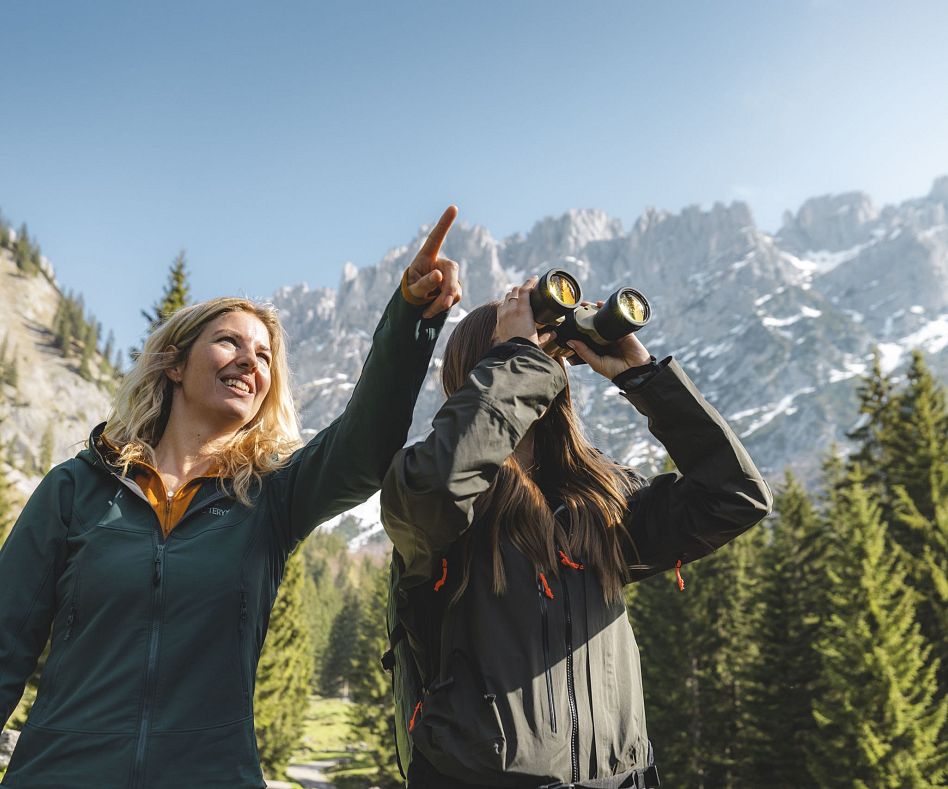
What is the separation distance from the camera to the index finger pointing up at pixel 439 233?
2.46m

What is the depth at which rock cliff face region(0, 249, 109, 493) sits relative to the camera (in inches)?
4710

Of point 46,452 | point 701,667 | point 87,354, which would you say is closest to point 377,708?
point 701,667

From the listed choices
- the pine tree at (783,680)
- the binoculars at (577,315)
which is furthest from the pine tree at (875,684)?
the binoculars at (577,315)

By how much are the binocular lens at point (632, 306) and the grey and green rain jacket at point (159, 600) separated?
0.79m

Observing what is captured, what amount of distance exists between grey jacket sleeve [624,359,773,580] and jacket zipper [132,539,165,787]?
1.72 metres

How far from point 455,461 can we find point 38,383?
148007 mm

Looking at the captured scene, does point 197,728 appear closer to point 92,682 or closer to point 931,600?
point 92,682

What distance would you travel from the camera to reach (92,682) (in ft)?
7.20

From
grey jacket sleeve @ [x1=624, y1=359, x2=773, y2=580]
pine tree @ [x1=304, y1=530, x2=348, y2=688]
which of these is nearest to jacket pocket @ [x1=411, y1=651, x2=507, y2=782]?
grey jacket sleeve @ [x1=624, y1=359, x2=773, y2=580]

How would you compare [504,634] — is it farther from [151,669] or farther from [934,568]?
[934,568]

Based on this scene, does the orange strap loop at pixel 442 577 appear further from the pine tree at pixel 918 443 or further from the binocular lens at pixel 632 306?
the pine tree at pixel 918 443

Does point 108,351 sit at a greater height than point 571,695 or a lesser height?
greater

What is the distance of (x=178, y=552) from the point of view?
237 cm

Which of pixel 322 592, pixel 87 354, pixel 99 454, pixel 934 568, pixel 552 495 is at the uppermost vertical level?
pixel 87 354
